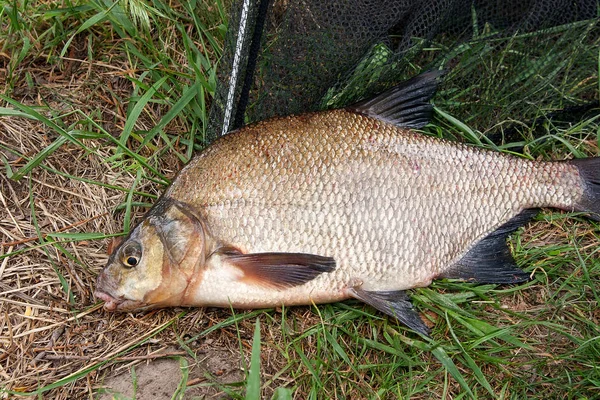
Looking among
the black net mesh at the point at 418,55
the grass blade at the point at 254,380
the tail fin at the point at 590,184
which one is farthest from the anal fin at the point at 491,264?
the grass blade at the point at 254,380

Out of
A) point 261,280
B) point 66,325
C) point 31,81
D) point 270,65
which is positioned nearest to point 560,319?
point 261,280

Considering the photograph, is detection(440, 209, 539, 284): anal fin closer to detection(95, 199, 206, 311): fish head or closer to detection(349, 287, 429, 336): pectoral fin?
detection(349, 287, 429, 336): pectoral fin

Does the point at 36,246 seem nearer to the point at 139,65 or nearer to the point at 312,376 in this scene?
the point at 139,65

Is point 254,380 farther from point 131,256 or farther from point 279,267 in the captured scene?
point 131,256

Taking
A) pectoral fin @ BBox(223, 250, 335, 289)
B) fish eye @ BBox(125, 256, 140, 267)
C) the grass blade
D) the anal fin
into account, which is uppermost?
the anal fin

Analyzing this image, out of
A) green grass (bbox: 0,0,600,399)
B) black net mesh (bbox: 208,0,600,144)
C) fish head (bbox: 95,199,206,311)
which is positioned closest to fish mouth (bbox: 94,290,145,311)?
fish head (bbox: 95,199,206,311)
